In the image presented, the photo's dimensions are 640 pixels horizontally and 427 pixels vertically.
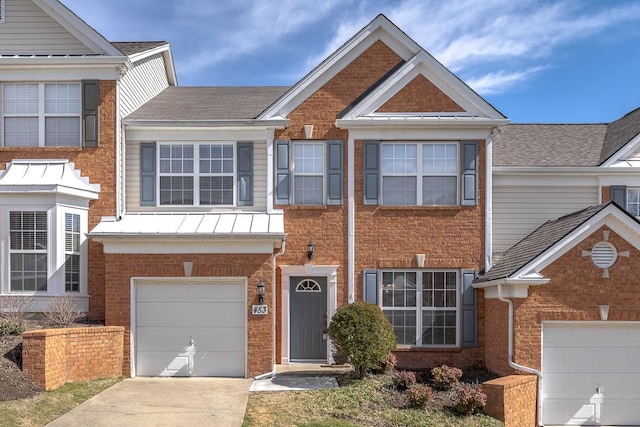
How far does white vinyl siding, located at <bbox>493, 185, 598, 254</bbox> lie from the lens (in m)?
16.9

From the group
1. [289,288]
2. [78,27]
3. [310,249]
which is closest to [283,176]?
[310,249]

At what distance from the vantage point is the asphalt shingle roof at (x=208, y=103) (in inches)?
656

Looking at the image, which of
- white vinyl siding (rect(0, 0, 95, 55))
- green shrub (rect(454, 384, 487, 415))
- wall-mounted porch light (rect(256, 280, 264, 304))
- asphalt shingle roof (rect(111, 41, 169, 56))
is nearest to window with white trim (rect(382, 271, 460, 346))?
wall-mounted porch light (rect(256, 280, 264, 304))

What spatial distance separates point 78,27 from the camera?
15.9m

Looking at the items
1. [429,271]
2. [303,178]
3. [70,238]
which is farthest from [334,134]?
[70,238]

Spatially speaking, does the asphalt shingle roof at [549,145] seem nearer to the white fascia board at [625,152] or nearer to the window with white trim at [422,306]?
the white fascia board at [625,152]

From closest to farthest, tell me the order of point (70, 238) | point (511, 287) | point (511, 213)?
1. point (511, 287)
2. point (70, 238)
3. point (511, 213)

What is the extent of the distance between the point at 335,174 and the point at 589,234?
6066 millimetres

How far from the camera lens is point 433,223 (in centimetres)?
1600

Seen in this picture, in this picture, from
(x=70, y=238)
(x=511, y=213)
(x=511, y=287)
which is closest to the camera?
(x=511, y=287)

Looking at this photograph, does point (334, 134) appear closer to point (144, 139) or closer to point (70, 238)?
point (144, 139)

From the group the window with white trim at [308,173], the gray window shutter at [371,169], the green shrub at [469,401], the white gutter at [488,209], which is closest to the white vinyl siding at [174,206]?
the window with white trim at [308,173]

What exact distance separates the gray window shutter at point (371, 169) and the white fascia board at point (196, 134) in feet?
8.51

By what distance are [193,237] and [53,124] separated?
4969mm
